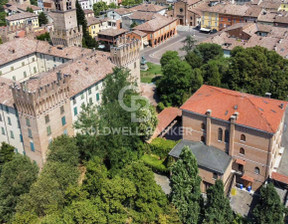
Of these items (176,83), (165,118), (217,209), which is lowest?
(217,209)

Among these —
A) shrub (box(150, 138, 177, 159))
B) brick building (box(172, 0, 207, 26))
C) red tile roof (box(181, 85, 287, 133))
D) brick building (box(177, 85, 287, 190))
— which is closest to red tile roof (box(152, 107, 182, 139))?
shrub (box(150, 138, 177, 159))

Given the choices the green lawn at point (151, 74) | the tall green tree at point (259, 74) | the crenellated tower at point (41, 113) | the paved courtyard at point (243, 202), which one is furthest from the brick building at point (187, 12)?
the paved courtyard at point (243, 202)

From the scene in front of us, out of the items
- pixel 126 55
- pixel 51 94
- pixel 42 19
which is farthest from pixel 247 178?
pixel 42 19

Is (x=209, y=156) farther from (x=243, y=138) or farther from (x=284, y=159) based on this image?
(x=284, y=159)

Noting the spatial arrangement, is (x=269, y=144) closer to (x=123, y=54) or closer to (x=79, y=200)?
(x=79, y=200)

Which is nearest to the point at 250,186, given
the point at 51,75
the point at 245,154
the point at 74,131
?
the point at 245,154

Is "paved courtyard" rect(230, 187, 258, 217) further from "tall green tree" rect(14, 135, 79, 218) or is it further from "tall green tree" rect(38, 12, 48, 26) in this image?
"tall green tree" rect(38, 12, 48, 26)

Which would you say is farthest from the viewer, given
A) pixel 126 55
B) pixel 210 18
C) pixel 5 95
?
pixel 210 18

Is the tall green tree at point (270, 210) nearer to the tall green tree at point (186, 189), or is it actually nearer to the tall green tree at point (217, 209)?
A: the tall green tree at point (217, 209)
